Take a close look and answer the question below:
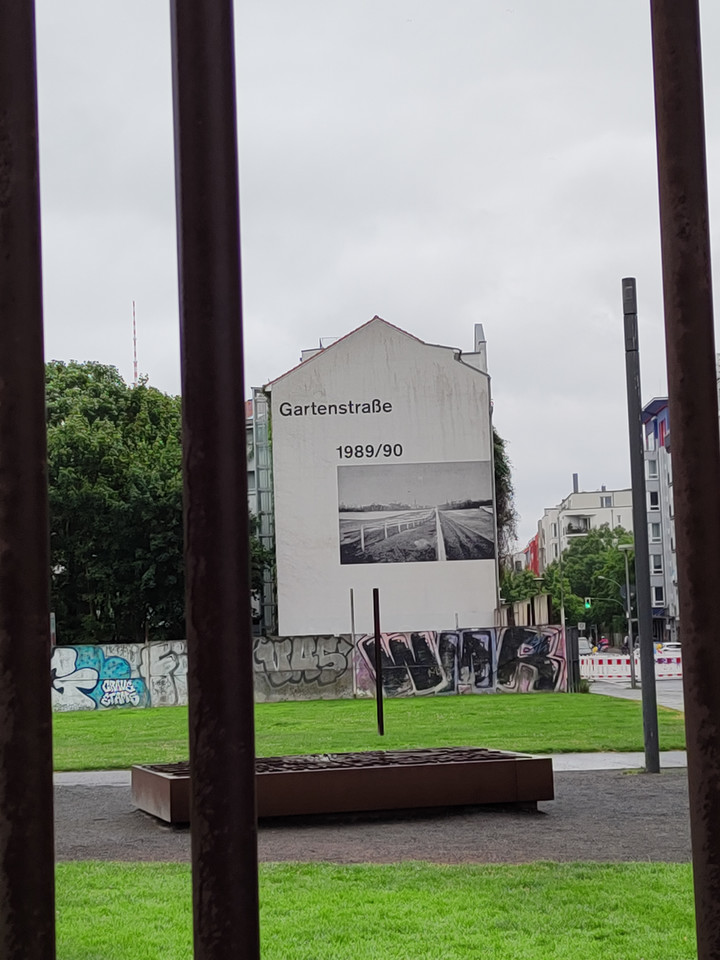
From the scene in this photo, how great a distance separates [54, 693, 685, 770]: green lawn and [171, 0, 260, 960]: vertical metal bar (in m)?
15.8

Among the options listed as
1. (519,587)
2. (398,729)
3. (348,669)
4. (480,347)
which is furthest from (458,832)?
(519,587)

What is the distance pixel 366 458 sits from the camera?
44750mm

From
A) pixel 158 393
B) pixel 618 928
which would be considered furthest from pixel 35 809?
pixel 158 393

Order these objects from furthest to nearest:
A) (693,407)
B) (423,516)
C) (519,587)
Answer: (519,587), (423,516), (693,407)

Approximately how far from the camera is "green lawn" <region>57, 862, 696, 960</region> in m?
6.34

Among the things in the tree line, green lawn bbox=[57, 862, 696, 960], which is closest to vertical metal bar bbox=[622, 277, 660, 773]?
green lawn bbox=[57, 862, 696, 960]

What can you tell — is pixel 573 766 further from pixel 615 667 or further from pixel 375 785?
pixel 615 667

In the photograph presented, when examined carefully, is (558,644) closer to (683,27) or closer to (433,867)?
(433,867)

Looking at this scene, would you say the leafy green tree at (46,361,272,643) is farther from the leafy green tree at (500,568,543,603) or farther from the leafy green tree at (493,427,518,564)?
the leafy green tree at (500,568,543,603)

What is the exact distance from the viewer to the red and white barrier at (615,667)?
156ft

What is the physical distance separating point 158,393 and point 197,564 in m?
53.7

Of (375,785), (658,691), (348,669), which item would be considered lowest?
(658,691)

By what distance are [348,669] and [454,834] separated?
27.7 metres

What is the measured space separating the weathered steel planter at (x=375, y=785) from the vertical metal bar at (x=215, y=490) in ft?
28.9
